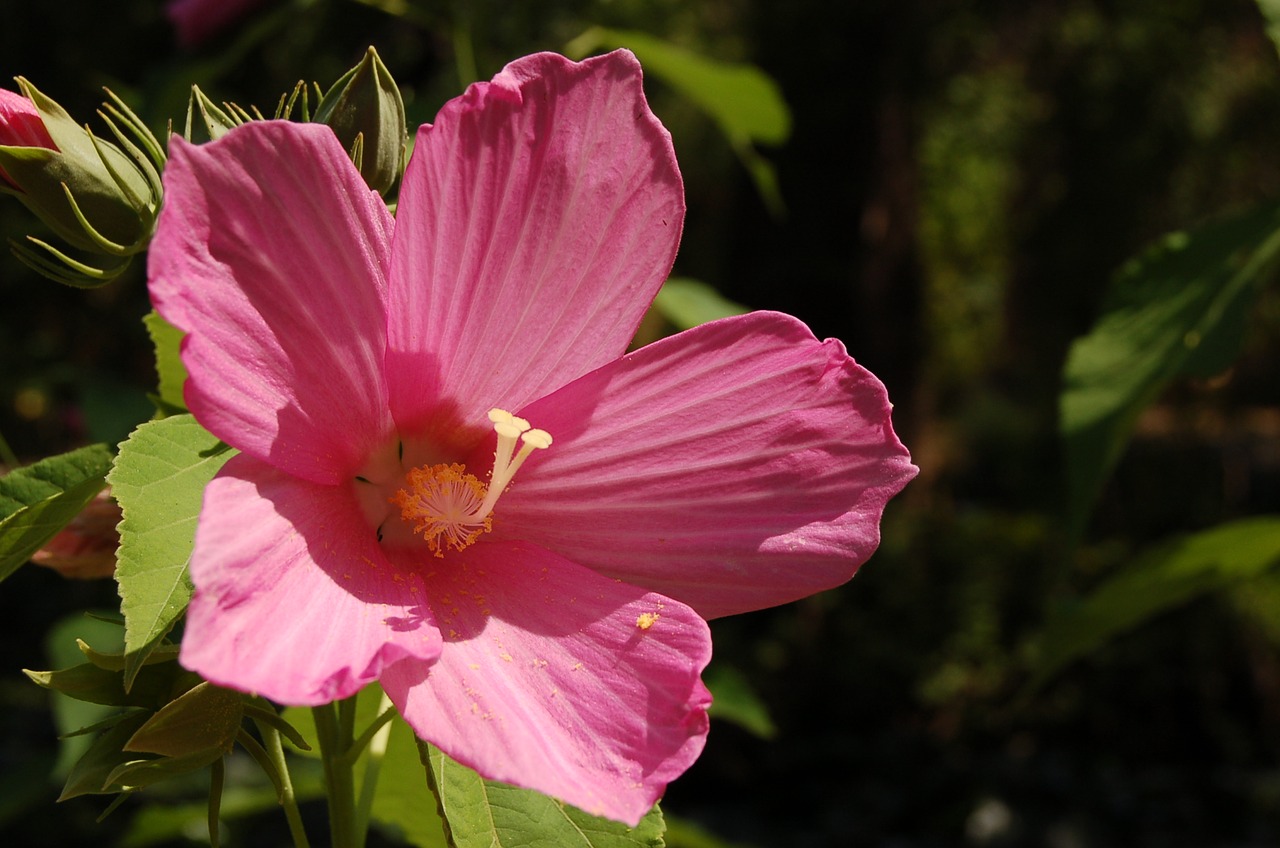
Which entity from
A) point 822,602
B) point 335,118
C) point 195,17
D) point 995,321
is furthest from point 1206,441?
point 335,118

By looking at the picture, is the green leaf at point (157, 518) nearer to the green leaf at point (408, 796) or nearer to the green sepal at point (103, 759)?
the green sepal at point (103, 759)

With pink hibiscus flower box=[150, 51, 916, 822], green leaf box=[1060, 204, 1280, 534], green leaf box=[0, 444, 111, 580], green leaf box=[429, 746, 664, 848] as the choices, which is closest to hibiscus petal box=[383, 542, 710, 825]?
pink hibiscus flower box=[150, 51, 916, 822]

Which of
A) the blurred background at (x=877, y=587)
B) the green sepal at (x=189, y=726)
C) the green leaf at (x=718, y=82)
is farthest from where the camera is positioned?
the blurred background at (x=877, y=587)

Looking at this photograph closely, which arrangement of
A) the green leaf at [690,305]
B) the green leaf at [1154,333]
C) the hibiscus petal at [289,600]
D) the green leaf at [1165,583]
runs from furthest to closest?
the green leaf at [690,305], the green leaf at [1165,583], the green leaf at [1154,333], the hibiscus petal at [289,600]

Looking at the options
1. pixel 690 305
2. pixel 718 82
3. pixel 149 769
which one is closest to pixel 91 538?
pixel 149 769

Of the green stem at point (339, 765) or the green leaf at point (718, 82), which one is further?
the green leaf at point (718, 82)

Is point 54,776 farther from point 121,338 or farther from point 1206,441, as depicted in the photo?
point 1206,441

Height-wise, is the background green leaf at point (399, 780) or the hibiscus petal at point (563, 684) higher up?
the hibiscus petal at point (563, 684)

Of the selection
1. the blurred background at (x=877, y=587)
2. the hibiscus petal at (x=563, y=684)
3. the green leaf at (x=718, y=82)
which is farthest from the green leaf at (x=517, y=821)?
the blurred background at (x=877, y=587)

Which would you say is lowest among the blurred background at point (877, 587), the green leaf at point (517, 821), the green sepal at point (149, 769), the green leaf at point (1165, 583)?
the blurred background at point (877, 587)
